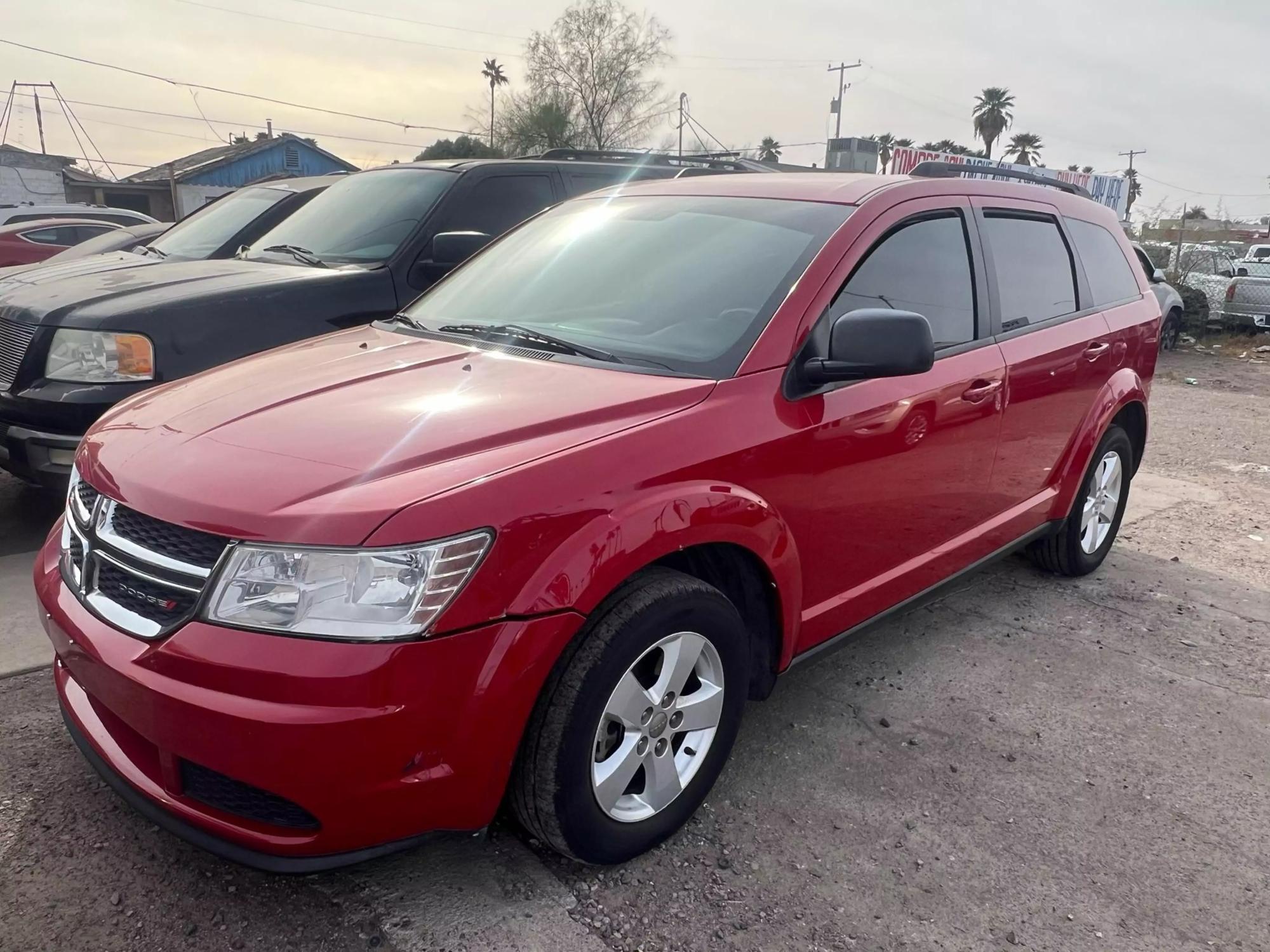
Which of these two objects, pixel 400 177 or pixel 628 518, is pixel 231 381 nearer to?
pixel 628 518

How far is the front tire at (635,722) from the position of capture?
2104 mm

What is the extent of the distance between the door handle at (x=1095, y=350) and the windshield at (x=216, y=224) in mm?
5312

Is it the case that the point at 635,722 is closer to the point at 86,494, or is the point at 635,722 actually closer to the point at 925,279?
the point at 86,494

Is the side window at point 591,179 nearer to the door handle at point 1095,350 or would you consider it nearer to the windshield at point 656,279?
the windshield at point 656,279

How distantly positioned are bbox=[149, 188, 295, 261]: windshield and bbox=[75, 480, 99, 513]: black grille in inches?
166

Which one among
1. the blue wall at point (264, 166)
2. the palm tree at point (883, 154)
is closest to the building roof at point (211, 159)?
the blue wall at point (264, 166)

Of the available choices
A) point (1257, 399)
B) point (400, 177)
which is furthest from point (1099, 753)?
point (1257, 399)

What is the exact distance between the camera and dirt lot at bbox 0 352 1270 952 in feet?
7.14

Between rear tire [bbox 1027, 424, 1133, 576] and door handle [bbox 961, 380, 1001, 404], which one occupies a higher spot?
door handle [bbox 961, 380, 1001, 404]

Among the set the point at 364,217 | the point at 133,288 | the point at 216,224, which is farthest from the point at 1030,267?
the point at 216,224

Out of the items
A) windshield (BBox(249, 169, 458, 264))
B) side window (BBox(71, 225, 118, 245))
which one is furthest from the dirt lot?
side window (BBox(71, 225, 118, 245))

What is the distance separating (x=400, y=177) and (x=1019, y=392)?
12.9 ft

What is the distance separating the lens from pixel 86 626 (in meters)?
2.12

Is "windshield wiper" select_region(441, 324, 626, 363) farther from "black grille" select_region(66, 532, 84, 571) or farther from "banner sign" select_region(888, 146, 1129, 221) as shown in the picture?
"banner sign" select_region(888, 146, 1129, 221)
